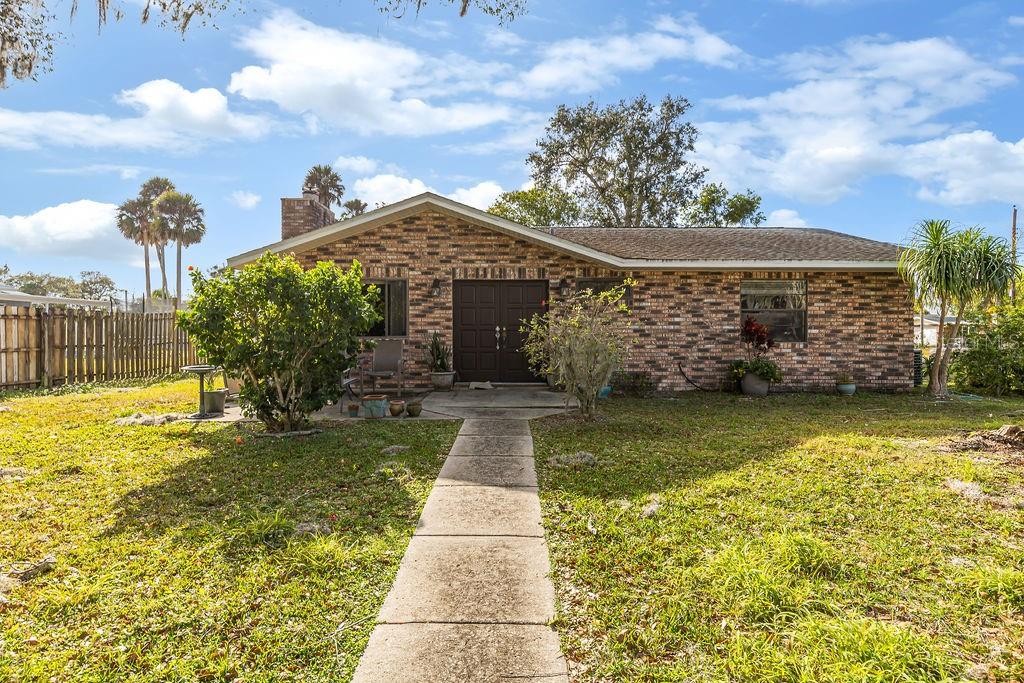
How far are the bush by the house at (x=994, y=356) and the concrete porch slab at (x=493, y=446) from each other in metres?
11.5

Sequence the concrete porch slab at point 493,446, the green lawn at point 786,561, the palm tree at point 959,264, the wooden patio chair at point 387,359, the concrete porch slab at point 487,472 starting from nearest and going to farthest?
the green lawn at point 786,561, the concrete porch slab at point 487,472, the concrete porch slab at point 493,446, the wooden patio chair at point 387,359, the palm tree at point 959,264

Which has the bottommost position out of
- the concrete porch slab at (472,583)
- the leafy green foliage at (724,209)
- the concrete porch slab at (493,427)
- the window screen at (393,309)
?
the concrete porch slab at (472,583)

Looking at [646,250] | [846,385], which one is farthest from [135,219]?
[846,385]

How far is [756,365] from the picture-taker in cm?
1131

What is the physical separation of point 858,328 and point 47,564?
1283 cm

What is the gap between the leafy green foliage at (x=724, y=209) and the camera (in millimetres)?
27703

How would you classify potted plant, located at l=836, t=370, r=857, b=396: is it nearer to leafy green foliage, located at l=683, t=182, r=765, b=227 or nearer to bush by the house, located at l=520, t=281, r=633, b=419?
bush by the house, located at l=520, t=281, r=633, b=419

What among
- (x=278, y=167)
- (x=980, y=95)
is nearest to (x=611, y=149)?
(x=980, y=95)

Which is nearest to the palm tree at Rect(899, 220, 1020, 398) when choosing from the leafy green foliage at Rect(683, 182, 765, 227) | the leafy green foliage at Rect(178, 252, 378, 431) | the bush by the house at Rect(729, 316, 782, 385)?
the bush by the house at Rect(729, 316, 782, 385)

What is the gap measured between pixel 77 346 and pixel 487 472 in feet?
36.9

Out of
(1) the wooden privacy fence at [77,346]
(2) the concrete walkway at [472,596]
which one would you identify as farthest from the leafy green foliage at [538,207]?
(2) the concrete walkway at [472,596]

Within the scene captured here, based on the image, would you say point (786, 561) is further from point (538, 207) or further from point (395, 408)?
point (538, 207)

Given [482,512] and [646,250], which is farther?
[646,250]

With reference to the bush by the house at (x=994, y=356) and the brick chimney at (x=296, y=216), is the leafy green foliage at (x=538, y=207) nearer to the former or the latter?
the brick chimney at (x=296, y=216)
